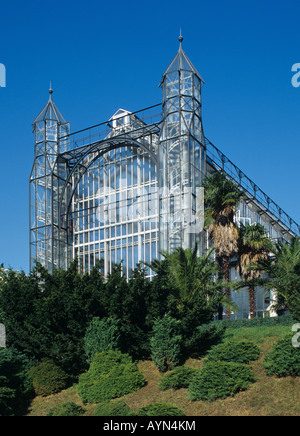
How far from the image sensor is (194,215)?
153 ft

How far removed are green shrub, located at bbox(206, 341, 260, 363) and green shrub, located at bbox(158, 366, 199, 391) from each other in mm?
1284

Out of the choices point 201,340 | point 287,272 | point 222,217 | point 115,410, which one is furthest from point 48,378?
point 222,217

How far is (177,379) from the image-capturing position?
28203 mm

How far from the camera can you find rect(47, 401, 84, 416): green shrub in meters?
26.7

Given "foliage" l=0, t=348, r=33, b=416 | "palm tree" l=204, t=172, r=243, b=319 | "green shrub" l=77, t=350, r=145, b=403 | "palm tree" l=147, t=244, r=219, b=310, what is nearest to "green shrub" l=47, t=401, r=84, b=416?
"green shrub" l=77, t=350, r=145, b=403

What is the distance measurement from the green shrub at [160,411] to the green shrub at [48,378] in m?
8.76

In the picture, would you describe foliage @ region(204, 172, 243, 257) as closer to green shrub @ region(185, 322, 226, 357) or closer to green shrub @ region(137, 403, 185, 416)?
green shrub @ region(185, 322, 226, 357)

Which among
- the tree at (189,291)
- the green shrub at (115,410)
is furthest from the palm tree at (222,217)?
the green shrub at (115,410)

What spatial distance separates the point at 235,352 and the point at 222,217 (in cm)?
1673

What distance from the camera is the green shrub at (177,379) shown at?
28.2 meters

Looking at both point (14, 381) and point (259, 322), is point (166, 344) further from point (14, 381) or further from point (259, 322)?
point (259, 322)

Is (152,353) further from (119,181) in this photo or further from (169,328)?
(119,181)
